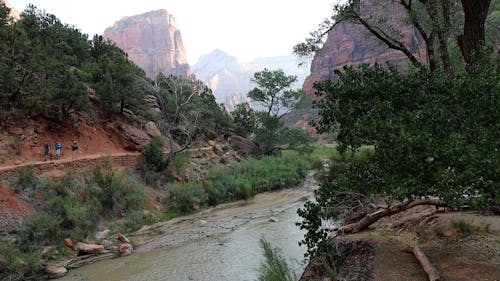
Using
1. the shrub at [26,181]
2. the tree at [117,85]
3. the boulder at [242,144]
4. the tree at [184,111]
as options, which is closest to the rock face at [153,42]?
the tree at [184,111]

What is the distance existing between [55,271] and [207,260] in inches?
202

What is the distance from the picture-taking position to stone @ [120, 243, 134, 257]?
1495 cm

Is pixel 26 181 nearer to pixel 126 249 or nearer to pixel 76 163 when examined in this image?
pixel 76 163

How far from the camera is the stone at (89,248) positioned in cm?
1455

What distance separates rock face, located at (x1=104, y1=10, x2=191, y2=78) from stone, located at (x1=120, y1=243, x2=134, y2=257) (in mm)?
131498

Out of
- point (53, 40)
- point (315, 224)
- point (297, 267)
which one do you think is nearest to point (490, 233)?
point (315, 224)

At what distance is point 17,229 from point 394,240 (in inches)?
550

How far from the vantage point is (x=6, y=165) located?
18.2 m

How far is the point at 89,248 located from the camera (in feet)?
→ 48.1

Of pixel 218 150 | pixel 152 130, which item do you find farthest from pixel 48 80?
pixel 218 150

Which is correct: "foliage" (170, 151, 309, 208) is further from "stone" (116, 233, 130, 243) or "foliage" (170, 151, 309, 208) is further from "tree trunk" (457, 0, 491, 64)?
"tree trunk" (457, 0, 491, 64)

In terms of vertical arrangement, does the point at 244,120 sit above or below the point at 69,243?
above

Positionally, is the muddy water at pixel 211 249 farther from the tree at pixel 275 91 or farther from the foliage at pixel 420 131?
Result: the tree at pixel 275 91

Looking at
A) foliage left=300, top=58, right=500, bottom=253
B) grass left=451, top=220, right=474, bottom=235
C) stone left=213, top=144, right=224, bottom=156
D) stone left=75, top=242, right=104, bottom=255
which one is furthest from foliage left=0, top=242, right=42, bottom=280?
stone left=213, top=144, right=224, bottom=156
